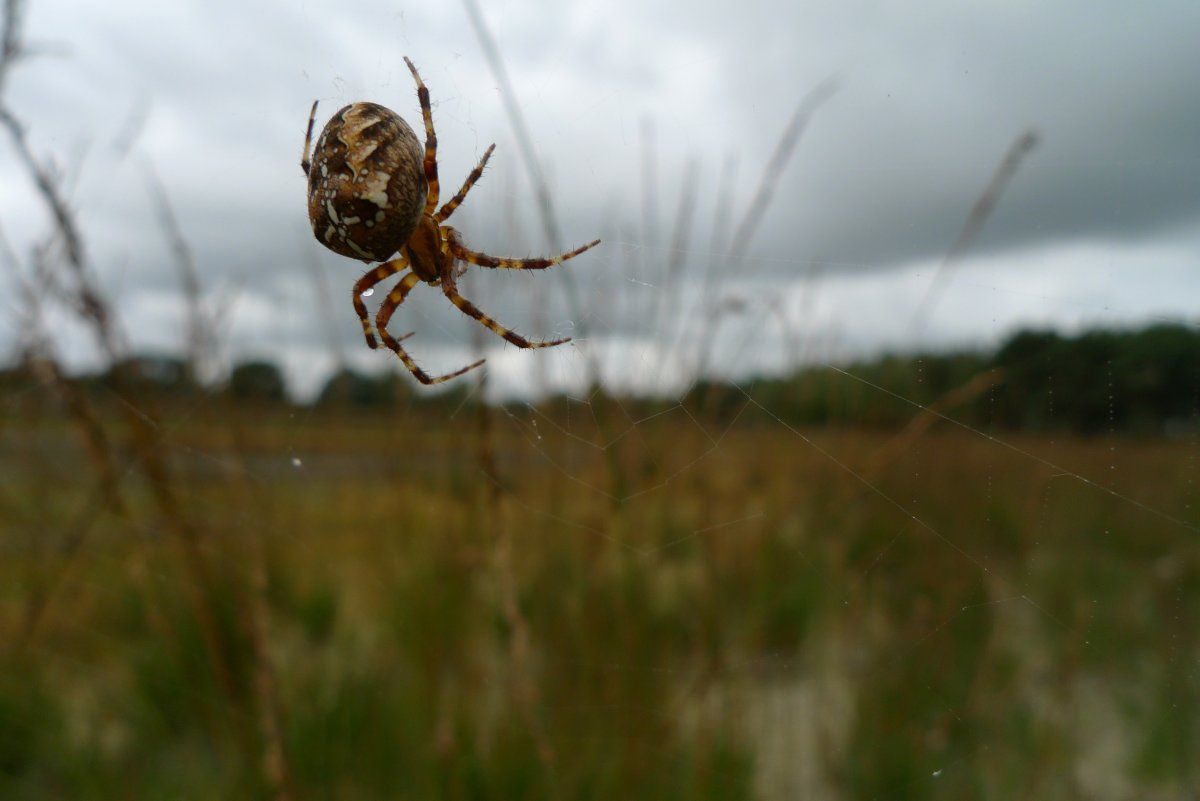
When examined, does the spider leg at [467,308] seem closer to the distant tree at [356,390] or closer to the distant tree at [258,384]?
the distant tree at [356,390]

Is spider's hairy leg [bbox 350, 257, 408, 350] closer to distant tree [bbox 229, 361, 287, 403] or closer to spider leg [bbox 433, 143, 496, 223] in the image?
spider leg [bbox 433, 143, 496, 223]

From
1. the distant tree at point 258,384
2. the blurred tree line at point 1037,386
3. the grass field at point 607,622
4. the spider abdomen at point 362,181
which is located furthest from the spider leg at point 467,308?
the distant tree at point 258,384

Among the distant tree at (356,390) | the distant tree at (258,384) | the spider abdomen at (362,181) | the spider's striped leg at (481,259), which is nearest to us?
the spider abdomen at (362,181)

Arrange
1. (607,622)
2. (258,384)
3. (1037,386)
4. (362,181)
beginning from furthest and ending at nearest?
(258,384) < (607,622) < (1037,386) < (362,181)

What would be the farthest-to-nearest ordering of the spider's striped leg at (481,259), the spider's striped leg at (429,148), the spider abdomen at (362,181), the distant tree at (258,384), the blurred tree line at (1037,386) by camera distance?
the distant tree at (258,384) → the spider's striped leg at (481,259) → the spider's striped leg at (429,148) → the spider abdomen at (362,181) → the blurred tree line at (1037,386)

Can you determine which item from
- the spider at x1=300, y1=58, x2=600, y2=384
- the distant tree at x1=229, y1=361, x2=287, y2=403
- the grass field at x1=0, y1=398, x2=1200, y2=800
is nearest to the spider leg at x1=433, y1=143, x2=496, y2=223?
the spider at x1=300, y1=58, x2=600, y2=384

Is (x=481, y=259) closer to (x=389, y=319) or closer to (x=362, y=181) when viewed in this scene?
(x=389, y=319)

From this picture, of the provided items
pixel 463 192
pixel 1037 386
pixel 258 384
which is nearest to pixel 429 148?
pixel 463 192
